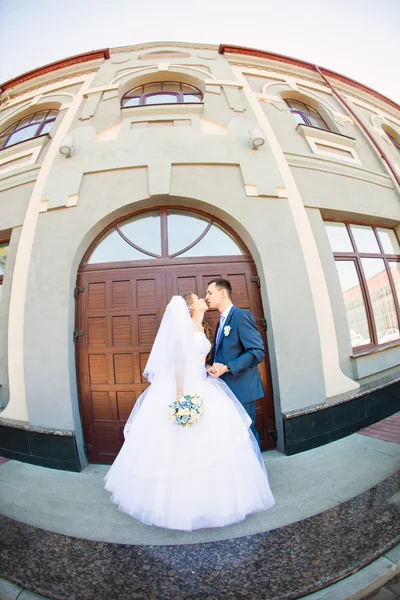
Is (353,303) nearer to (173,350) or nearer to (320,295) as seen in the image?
(320,295)

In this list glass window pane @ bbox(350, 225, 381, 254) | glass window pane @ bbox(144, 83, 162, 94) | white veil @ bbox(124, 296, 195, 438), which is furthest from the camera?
glass window pane @ bbox(144, 83, 162, 94)

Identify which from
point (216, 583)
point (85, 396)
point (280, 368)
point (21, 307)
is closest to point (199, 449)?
point (216, 583)

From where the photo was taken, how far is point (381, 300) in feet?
15.2

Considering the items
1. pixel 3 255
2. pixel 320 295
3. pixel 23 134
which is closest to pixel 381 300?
pixel 320 295

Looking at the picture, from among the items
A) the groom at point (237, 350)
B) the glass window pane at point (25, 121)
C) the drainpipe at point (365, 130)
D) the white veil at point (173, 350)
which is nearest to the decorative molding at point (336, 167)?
the drainpipe at point (365, 130)

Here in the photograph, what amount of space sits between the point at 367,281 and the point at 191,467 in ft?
14.4

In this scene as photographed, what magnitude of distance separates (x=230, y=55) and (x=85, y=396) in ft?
26.0

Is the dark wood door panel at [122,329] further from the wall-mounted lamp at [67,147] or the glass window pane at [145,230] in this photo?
the wall-mounted lamp at [67,147]

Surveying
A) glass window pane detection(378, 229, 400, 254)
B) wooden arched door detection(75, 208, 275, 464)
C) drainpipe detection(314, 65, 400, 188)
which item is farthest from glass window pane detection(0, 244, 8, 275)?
drainpipe detection(314, 65, 400, 188)

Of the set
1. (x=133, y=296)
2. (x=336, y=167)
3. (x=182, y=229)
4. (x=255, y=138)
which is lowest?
(x=133, y=296)

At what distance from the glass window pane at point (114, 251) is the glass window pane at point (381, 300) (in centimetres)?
409

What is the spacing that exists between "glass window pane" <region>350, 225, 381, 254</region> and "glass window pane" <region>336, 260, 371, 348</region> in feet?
1.77

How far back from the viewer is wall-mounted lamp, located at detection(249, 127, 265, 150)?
402 centimetres

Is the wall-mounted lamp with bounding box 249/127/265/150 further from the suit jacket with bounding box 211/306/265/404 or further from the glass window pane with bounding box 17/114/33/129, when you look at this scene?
the glass window pane with bounding box 17/114/33/129
